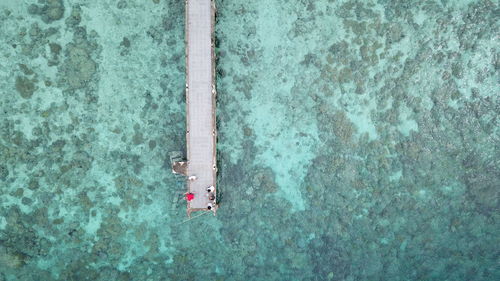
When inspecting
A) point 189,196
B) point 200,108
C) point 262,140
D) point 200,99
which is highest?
point 200,99

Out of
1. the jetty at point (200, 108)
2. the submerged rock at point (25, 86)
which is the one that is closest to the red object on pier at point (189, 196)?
the jetty at point (200, 108)

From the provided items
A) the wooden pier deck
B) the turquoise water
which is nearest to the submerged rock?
the turquoise water

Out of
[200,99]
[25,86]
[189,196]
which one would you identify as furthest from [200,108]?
[25,86]

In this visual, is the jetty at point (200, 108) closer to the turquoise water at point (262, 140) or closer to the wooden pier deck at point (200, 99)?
the wooden pier deck at point (200, 99)

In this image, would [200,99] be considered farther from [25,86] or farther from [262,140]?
[25,86]

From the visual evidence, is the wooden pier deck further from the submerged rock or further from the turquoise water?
the submerged rock

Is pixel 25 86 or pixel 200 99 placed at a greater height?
pixel 25 86

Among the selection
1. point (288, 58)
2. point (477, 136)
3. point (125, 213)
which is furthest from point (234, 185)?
point (477, 136)
